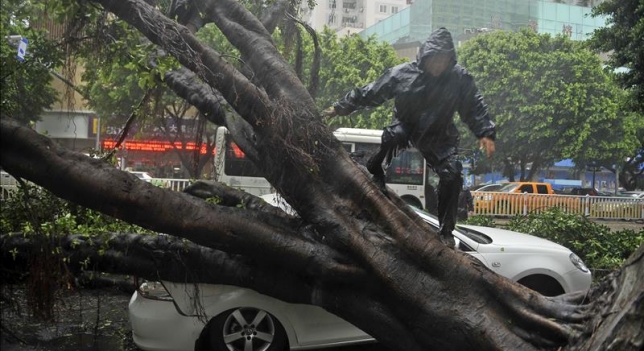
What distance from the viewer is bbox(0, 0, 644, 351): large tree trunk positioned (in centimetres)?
361

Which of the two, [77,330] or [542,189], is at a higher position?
[542,189]

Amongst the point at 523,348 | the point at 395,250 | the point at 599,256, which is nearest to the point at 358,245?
the point at 395,250

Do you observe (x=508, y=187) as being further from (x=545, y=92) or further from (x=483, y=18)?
(x=483, y=18)

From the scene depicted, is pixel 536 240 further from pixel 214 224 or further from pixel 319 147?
pixel 214 224

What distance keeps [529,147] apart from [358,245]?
26.2m

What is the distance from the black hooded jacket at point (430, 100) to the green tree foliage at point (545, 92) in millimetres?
22566

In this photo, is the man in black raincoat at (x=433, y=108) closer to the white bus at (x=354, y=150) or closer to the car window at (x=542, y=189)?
the white bus at (x=354, y=150)

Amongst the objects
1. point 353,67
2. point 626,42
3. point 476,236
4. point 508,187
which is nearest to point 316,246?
point 476,236

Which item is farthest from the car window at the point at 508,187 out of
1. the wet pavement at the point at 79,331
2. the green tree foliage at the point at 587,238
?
the wet pavement at the point at 79,331

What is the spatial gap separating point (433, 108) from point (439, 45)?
52 centimetres

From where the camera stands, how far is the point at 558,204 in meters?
20.2

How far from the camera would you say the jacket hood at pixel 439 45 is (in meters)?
4.35

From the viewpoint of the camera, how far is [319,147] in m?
4.27

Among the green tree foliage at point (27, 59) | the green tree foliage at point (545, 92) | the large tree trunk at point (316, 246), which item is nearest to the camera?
the large tree trunk at point (316, 246)
